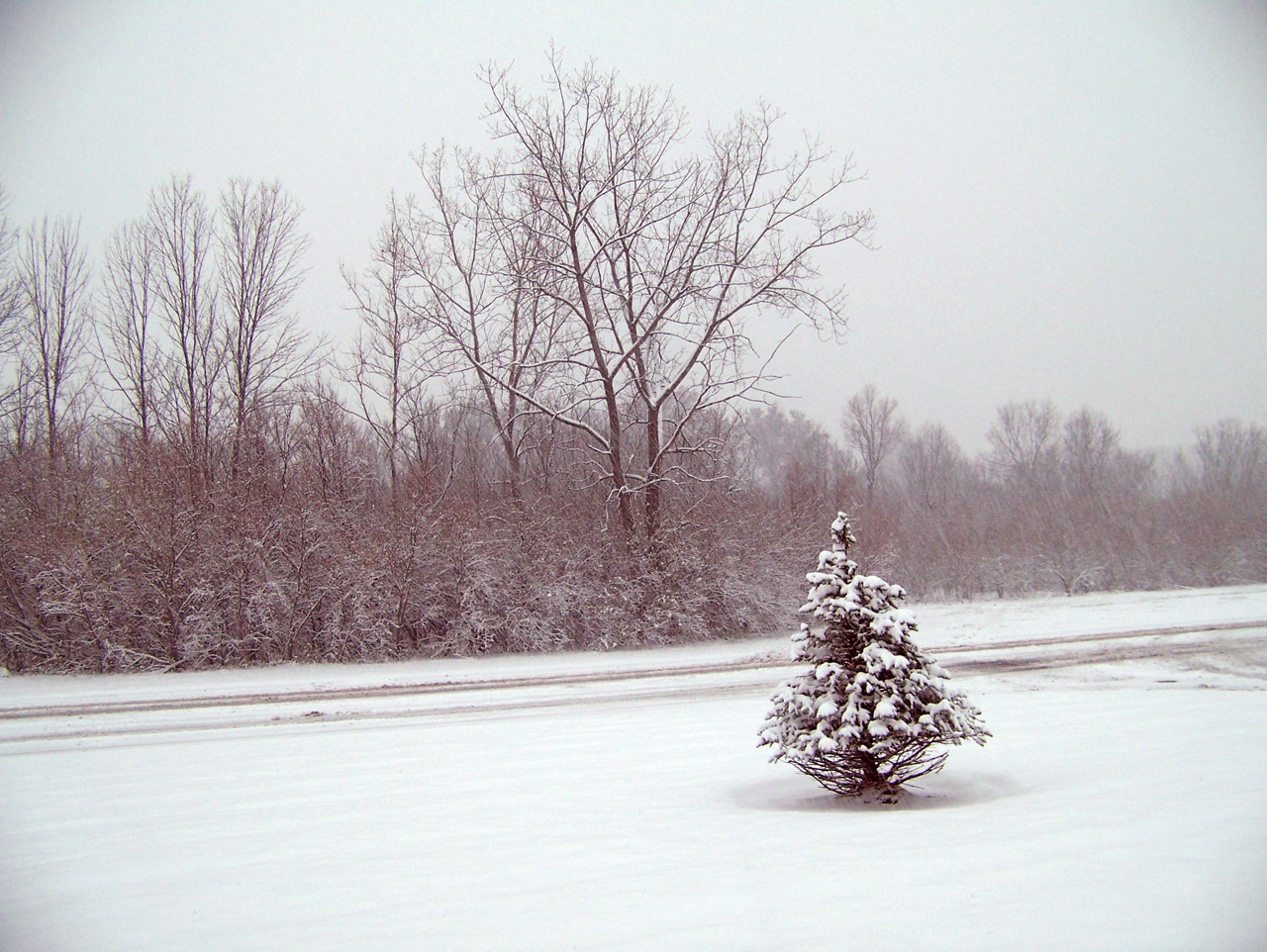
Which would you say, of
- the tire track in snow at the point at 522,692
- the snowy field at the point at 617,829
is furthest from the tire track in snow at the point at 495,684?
the snowy field at the point at 617,829

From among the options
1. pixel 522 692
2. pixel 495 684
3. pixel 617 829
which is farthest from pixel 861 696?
pixel 495 684

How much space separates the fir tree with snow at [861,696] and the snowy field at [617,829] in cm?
38

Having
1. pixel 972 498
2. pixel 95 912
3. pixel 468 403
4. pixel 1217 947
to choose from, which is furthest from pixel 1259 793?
pixel 972 498

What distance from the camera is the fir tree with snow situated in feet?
18.5

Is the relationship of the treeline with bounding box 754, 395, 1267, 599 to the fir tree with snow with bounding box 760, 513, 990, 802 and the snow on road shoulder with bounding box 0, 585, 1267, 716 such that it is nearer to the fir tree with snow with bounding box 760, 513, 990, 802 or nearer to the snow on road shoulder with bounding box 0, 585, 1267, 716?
the snow on road shoulder with bounding box 0, 585, 1267, 716

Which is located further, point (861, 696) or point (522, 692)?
point (522, 692)

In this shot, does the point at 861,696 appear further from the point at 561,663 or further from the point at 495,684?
the point at 561,663

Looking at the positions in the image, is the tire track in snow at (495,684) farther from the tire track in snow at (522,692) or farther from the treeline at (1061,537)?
the treeline at (1061,537)

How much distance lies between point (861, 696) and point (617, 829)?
79.4 inches

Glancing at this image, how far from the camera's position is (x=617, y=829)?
537 centimetres

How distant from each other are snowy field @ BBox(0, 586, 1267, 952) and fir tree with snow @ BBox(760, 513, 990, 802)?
383 mm

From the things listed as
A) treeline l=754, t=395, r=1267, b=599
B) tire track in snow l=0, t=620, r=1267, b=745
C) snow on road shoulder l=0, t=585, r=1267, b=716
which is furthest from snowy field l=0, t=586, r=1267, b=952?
treeline l=754, t=395, r=1267, b=599

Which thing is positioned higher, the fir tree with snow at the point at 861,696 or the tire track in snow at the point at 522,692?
the fir tree with snow at the point at 861,696

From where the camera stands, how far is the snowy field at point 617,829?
3660 mm
